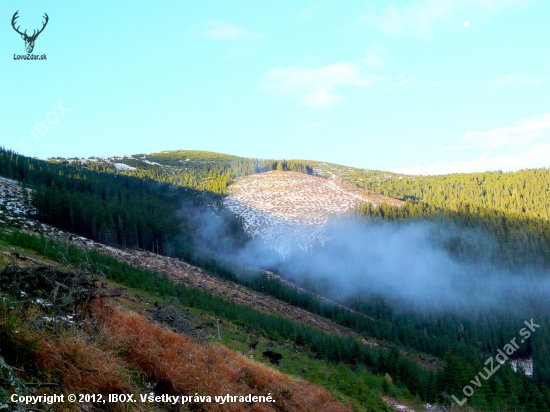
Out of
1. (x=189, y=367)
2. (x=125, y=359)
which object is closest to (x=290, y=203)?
(x=189, y=367)

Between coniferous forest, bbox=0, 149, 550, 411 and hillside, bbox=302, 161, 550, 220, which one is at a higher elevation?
hillside, bbox=302, 161, 550, 220

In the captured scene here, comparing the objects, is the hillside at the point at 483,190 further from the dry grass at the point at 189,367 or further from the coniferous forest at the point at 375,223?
the dry grass at the point at 189,367

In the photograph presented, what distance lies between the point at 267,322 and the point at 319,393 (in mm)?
24223

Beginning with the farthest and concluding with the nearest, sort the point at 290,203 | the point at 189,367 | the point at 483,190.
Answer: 1. the point at 483,190
2. the point at 290,203
3. the point at 189,367

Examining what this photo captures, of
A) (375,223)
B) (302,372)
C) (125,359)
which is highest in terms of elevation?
(125,359)

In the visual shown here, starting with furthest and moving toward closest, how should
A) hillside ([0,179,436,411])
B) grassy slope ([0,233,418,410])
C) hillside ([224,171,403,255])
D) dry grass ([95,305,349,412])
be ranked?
hillside ([224,171,403,255]) < dry grass ([95,305,349,412]) < grassy slope ([0,233,418,410]) < hillside ([0,179,436,411])

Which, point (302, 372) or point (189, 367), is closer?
point (189, 367)

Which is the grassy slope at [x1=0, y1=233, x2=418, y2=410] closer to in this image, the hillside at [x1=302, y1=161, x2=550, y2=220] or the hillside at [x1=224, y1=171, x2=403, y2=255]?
the hillside at [x1=224, y1=171, x2=403, y2=255]

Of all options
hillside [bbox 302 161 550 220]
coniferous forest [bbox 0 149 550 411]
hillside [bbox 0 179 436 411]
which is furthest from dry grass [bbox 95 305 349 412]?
hillside [bbox 302 161 550 220]

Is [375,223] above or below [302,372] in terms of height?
above

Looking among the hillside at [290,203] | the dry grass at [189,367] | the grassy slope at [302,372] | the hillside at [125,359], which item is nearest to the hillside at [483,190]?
the hillside at [290,203]

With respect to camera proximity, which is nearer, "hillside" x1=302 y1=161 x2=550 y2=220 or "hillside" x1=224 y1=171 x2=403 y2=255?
"hillside" x1=224 y1=171 x2=403 y2=255

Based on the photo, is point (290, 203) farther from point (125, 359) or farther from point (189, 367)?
point (125, 359)

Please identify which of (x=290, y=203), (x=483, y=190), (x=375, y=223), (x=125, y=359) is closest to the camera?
(x=125, y=359)
